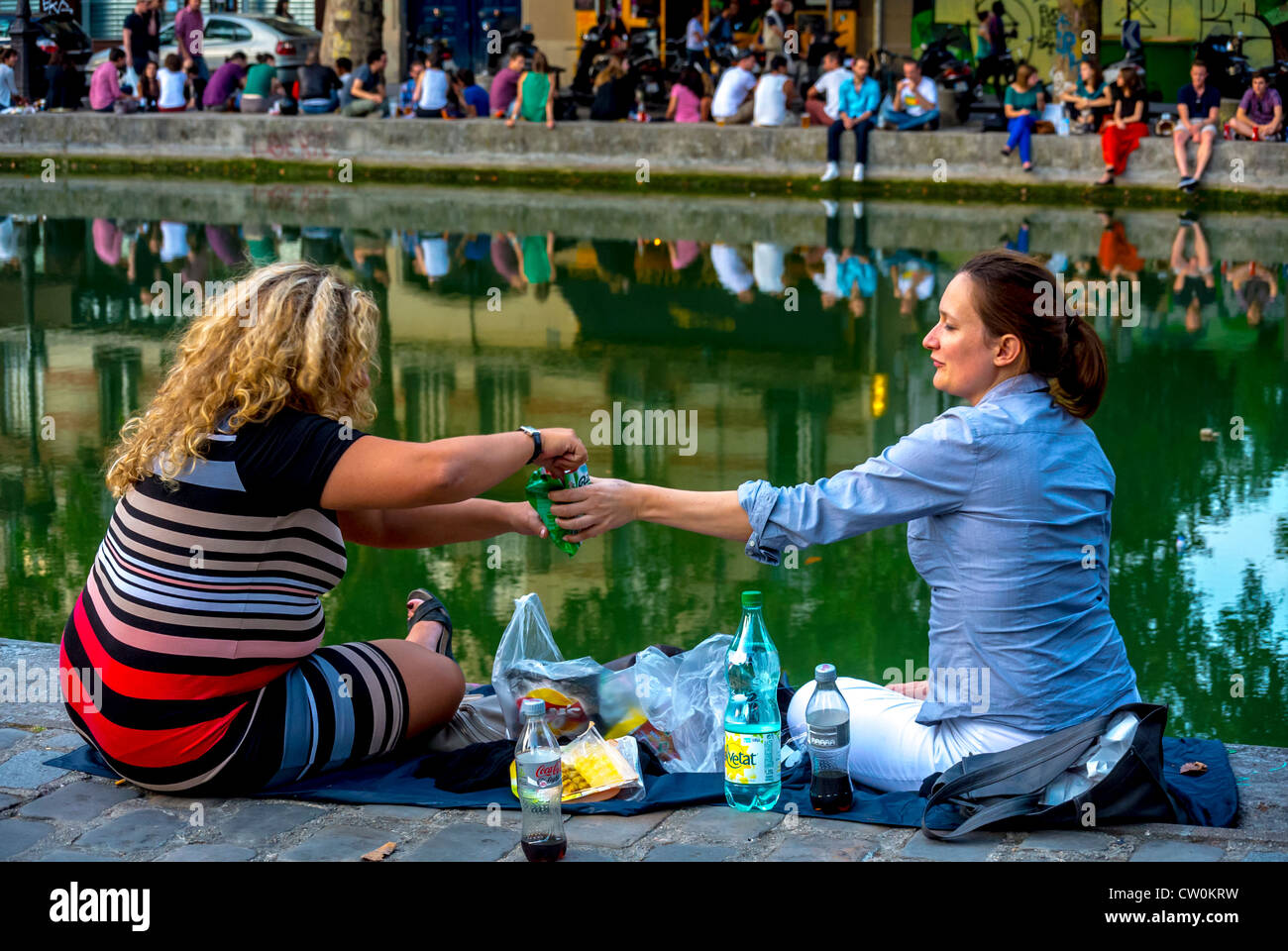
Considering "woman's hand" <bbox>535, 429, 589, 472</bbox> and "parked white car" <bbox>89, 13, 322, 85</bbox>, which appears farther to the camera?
"parked white car" <bbox>89, 13, 322, 85</bbox>

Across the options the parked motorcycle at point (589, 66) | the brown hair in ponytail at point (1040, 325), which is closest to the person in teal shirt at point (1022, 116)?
the parked motorcycle at point (589, 66)

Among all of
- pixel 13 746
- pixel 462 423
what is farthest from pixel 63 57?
pixel 13 746

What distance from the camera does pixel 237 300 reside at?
3721 millimetres

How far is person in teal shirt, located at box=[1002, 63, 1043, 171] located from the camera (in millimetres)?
18906

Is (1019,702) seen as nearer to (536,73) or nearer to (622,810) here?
(622,810)

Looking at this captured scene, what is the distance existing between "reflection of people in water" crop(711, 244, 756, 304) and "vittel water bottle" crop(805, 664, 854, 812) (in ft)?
30.3

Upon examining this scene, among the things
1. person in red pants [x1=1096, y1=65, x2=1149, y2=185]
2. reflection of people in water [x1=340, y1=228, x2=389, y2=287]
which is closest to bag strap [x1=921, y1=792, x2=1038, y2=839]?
reflection of people in water [x1=340, y1=228, x2=389, y2=287]

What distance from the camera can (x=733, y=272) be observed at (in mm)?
14375

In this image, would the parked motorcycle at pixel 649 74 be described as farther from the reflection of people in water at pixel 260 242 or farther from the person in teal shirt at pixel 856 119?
the reflection of people in water at pixel 260 242

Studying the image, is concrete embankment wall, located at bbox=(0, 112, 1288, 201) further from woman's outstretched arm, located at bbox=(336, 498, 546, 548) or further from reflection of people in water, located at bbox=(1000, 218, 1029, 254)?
woman's outstretched arm, located at bbox=(336, 498, 546, 548)

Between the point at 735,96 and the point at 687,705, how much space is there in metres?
18.3

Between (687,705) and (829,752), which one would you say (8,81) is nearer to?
(687,705)

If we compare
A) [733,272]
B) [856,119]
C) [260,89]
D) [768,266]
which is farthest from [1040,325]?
[260,89]

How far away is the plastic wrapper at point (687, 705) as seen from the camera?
4129 millimetres
